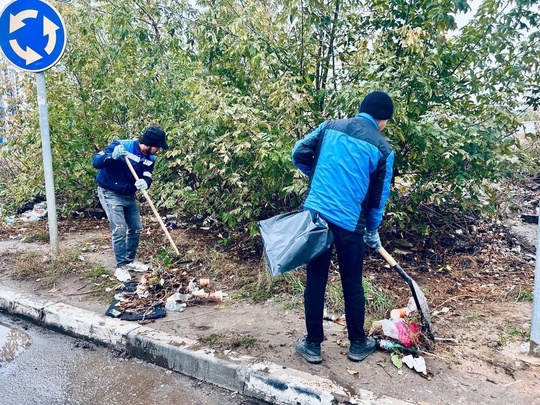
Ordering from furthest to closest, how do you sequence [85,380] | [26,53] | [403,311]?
[26,53] < [403,311] < [85,380]

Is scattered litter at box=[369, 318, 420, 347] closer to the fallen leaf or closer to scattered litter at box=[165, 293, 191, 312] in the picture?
the fallen leaf

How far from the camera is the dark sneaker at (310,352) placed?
3.02 meters

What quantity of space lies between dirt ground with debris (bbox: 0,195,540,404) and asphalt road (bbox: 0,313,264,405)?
356mm

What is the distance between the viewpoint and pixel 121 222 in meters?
4.61

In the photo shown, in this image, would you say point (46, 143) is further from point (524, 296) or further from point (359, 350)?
point (524, 296)

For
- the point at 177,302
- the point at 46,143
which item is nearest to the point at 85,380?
A: the point at 177,302

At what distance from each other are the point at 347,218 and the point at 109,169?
9.18ft

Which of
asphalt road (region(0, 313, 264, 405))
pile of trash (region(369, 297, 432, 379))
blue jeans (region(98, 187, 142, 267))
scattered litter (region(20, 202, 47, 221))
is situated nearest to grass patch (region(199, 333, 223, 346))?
asphalt road (region(0, 313, 264, 405))

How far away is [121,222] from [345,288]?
264cm

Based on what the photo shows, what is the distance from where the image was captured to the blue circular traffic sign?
4.48 m

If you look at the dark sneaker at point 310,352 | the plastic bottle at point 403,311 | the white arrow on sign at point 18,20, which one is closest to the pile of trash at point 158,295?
the dark sneaker at point 310,352

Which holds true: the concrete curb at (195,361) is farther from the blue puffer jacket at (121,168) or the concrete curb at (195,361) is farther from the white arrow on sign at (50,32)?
the white arrow on sign at (50,32)

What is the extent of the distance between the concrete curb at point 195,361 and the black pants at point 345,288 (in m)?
0.37

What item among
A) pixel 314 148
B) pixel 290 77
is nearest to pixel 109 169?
pixel 290 77
